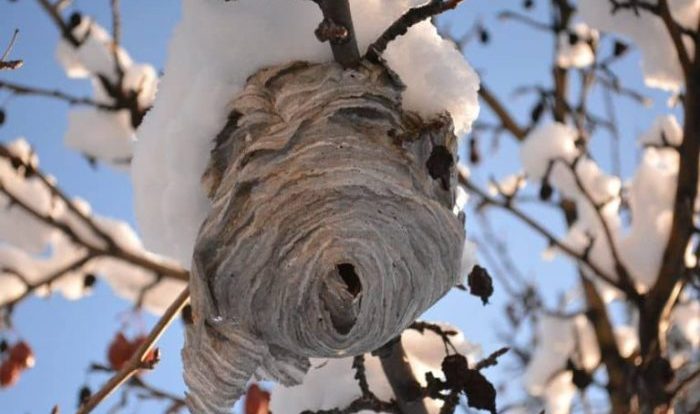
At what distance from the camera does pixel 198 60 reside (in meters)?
1.58

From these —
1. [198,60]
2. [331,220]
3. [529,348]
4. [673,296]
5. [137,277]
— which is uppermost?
[198,60]

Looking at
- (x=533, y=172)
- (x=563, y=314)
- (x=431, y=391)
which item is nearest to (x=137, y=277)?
(x=533, y=172)

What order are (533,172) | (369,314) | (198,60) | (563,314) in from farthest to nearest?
1. (563,314)
2. (533,172)
3. (198,60)
4. (369,314)

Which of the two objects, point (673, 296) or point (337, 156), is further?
point (673, 296)

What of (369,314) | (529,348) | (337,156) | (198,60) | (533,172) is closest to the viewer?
(369,314)

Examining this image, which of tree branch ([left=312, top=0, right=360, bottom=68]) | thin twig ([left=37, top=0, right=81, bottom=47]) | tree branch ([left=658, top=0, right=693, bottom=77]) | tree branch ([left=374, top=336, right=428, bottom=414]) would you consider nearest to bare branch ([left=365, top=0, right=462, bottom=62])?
tree branch ([left=312, top=0, right=360, bottom=68])

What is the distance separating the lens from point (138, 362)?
66.8 inches

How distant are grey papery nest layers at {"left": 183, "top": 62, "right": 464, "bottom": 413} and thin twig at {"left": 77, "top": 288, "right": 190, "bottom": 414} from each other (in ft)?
0.85

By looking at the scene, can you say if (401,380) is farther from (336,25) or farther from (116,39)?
(116,39)

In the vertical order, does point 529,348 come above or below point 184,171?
below

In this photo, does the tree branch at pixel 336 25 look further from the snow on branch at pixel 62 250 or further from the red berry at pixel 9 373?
the red berry at pixel 9 373

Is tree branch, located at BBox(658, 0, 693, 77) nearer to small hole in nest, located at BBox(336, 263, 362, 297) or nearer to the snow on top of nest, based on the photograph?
the snow on top of nest

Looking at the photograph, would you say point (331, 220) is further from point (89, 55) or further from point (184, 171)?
point (89, 55)

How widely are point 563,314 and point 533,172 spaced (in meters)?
0.99
